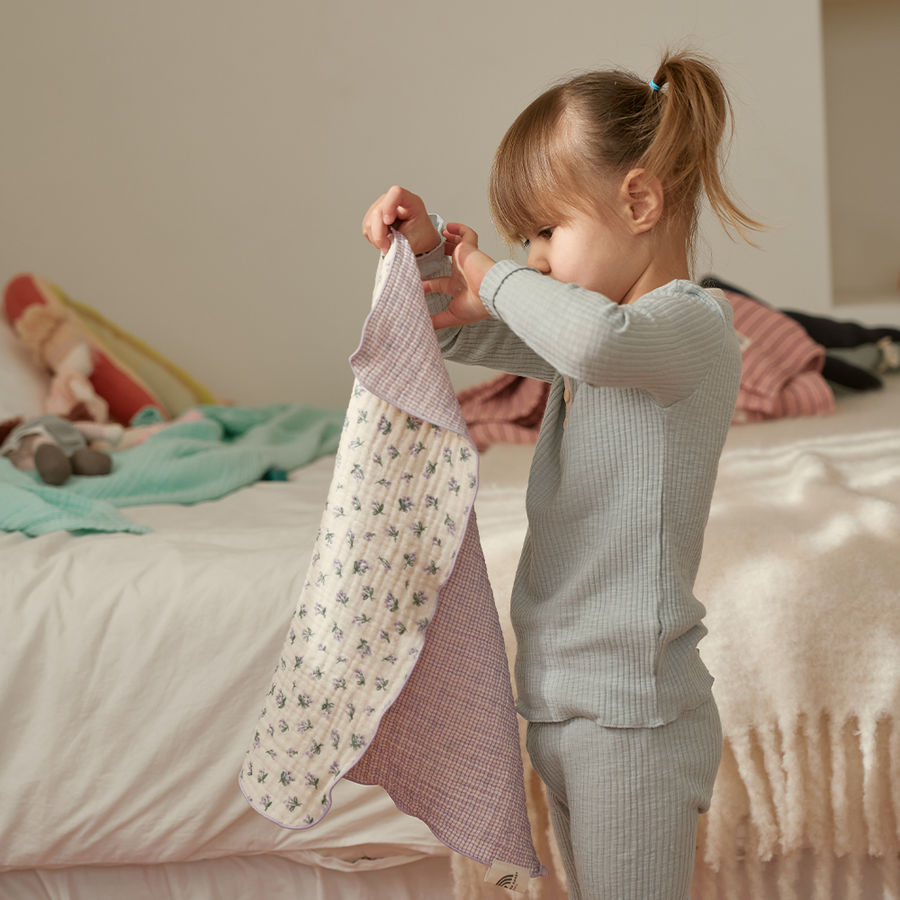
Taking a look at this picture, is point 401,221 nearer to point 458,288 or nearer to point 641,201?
point 458,288

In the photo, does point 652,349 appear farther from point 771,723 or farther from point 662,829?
point 771,723

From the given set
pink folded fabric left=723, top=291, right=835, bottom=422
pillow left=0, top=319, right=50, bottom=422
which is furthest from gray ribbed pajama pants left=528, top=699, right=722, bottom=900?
pillow left=0, top=319, right=50, bottom=422

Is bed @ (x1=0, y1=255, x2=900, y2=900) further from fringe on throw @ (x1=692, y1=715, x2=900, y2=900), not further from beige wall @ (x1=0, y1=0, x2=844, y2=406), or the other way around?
beige wall @ (x1=0, y1=0, x2=844, y2=406)

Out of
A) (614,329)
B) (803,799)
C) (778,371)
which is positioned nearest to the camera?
(614,329)

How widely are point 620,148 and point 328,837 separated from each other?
0.73 m

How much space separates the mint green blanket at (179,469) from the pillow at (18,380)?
33 centimetres

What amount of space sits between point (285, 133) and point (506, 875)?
2.23 m

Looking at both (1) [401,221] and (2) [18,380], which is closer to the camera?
(1) [401,221]

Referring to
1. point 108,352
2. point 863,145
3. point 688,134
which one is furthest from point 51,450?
point 863,145

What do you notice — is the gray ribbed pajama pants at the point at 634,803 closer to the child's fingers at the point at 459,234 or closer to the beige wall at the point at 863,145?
the child's fingers at the point at 459,234

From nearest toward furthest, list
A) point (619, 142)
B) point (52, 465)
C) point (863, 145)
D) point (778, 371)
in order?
1. point (619, 142)
2. point (52, 465)
3. point (778, 371)
4. point (863, 145)

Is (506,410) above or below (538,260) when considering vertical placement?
below

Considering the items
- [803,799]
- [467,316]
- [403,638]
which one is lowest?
[803,799]

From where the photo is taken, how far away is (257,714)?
94cm
